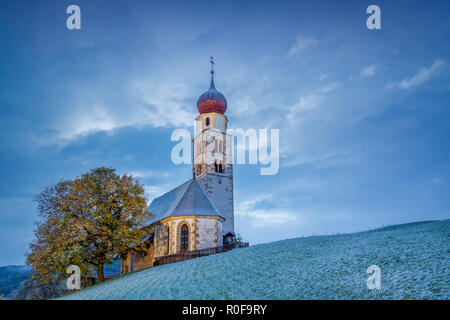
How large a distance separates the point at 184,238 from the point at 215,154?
17.4 m

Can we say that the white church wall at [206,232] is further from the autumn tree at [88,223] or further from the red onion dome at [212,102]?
the red onion dome at [212,102]

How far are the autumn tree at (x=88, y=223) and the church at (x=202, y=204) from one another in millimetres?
3630

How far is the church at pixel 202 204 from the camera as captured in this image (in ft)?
128

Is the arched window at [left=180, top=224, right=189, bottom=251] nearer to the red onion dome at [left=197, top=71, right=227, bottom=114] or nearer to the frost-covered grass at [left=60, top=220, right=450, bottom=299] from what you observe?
the frost-covered grass at [left=60, top=220, right=450, bottom=299]

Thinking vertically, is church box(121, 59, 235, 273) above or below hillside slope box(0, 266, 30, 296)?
above

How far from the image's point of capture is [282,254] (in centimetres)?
2328

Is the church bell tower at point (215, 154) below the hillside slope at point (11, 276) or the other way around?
the other way around

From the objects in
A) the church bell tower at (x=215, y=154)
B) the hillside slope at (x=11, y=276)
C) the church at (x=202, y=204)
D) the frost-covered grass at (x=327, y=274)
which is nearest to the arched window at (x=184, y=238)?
the church at (x=202, y=204)

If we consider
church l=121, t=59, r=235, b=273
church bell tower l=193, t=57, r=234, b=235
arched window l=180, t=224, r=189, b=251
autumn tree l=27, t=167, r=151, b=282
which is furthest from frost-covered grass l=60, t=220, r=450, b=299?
church bell tower l=193, t=57, r=234, b=235

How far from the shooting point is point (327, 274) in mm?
16578

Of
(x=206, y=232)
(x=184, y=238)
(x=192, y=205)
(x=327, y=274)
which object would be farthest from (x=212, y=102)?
(x=327, y=274)

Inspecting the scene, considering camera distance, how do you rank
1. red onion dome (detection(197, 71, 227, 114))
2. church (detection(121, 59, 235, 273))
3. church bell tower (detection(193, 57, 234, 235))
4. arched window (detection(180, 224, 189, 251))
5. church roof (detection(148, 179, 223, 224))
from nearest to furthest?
arched window (detection(180, 224, 189, 251)) → church (detection(121, 59, 235, 273)) → church roof (detection(148, 179, 223, 224)) → church bell tower (detection(193, 57, 234, 235)) → red onion dome (detection(197, 71, 227, 114))

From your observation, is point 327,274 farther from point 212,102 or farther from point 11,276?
point 11,276

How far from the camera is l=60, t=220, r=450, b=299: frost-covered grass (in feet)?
44.8
